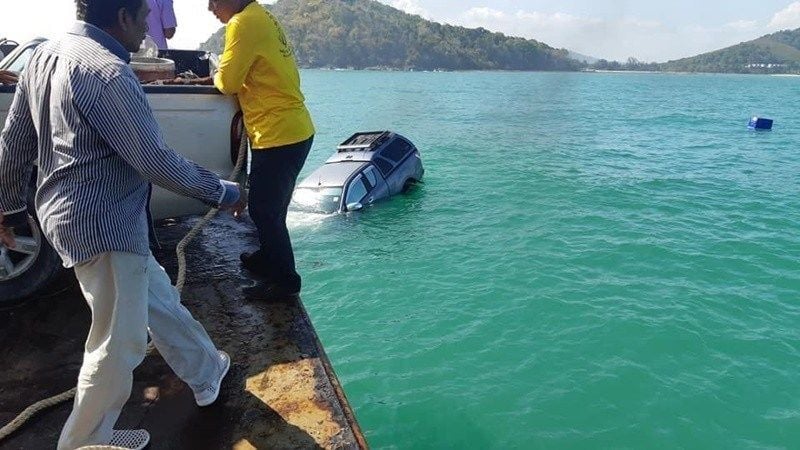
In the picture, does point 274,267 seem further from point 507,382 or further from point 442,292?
point 442,292

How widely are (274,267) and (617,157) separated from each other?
2814 cm

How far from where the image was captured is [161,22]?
26.5 ft

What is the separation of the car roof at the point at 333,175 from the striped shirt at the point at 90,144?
599 inches

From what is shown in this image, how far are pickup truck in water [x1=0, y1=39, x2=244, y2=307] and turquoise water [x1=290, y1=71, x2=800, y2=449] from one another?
4589mm

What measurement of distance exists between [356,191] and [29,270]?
13699mm

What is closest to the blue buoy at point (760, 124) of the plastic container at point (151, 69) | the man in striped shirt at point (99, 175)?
A: the plastic container at point (151, 69)

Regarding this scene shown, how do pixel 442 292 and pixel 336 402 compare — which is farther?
pixel 442 292

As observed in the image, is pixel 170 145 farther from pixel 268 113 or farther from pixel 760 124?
pixel 760 124

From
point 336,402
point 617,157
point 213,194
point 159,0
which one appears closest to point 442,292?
point 159,0

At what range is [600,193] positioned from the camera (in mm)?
21656

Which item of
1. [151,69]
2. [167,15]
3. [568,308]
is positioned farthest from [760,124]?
[151,69]

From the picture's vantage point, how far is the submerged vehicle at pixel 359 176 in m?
17.8

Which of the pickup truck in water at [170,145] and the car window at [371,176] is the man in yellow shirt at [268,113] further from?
the car window at [371,176]

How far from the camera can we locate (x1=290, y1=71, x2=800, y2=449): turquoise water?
8422mm
